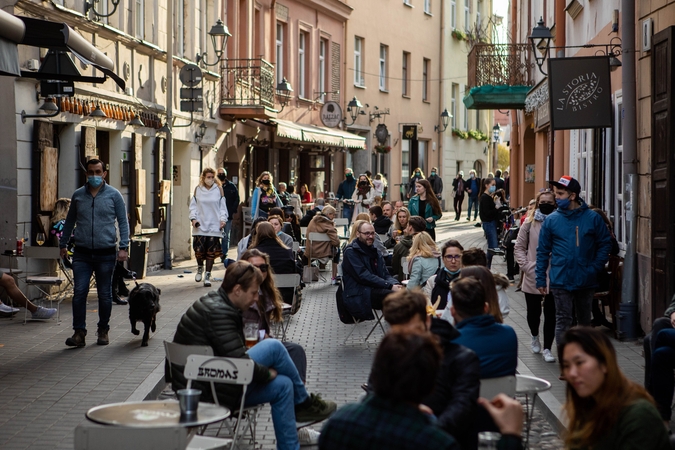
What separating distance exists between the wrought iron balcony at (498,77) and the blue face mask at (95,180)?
13498 millimetres

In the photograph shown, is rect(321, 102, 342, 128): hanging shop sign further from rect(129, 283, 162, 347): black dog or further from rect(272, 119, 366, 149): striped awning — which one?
rect(129, 283, 162, 347): black dog

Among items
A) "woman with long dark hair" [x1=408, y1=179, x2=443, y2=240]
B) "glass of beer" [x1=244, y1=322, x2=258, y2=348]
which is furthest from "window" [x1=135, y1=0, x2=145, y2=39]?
"glass of beer" [x1=244, y1=322, x2=258, y2=348]

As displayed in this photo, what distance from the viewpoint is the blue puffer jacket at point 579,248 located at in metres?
9.73

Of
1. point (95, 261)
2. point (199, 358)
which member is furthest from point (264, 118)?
point (199, 358)

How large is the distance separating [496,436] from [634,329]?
7864mm

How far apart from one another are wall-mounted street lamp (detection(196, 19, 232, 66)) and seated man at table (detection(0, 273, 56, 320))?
941 cm

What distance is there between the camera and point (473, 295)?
19.0ft

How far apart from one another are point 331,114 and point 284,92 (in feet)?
13.8

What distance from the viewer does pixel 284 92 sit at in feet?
98.0

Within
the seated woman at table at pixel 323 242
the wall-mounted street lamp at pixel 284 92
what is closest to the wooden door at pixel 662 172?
the seated woman at table at pixel 323 242

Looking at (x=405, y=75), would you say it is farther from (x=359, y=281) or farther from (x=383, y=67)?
(x=359, y=281)

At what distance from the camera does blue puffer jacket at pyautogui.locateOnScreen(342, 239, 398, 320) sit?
1146 centimetres

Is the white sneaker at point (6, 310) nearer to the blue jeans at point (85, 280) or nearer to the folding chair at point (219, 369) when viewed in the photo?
the blue jeans at point (85, 280)

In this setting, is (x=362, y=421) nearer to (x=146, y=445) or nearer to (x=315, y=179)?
(x=146, y=445)
